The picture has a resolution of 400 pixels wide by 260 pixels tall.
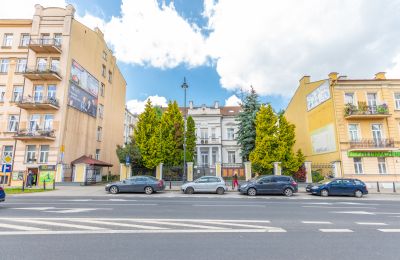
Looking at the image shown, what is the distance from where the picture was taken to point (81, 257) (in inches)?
169

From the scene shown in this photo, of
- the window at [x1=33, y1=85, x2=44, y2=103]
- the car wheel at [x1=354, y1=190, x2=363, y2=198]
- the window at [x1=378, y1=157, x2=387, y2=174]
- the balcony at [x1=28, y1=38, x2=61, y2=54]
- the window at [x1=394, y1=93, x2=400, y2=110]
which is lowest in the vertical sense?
the car wheel at [x1=354, y1=190, x2=363, y2=198]

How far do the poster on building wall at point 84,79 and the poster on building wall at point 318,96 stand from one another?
29.8 m

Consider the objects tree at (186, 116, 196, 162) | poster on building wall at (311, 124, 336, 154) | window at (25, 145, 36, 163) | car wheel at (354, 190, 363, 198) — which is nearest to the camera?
car wheel at (354, 190, 363, 198)

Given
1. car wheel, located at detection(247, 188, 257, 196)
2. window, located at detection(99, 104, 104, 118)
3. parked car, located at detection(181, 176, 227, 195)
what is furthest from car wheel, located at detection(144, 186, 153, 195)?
window, located at detection(99, 104, 104, 118)

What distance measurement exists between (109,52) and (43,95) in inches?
567

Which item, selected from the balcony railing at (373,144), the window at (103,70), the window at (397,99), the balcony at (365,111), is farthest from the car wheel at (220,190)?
the window at (103,70)

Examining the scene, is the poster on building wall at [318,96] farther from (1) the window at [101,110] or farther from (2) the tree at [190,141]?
(1) the window at [101,110]

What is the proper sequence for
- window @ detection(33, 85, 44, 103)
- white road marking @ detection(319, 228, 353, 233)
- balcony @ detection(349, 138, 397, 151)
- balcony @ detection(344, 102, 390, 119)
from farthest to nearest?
1. window @ detection(33, 85, 44, 103)
2. balcony @ detection(344, 102, 390, 119)
3. balcony @ detection(349, 138, 397, 151)
4. white road marking @ detection(319, 228, 353, 233)

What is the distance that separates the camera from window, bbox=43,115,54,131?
24.3 m

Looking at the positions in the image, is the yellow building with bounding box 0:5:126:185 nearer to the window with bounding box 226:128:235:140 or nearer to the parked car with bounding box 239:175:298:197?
the parked car with bounding box 239:175:298:197

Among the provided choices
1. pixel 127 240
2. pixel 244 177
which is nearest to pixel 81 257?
pixel 127 240

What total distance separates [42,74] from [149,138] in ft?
44.3

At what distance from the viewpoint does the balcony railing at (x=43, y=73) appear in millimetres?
23750

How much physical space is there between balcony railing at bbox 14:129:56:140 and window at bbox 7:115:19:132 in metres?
2.50
